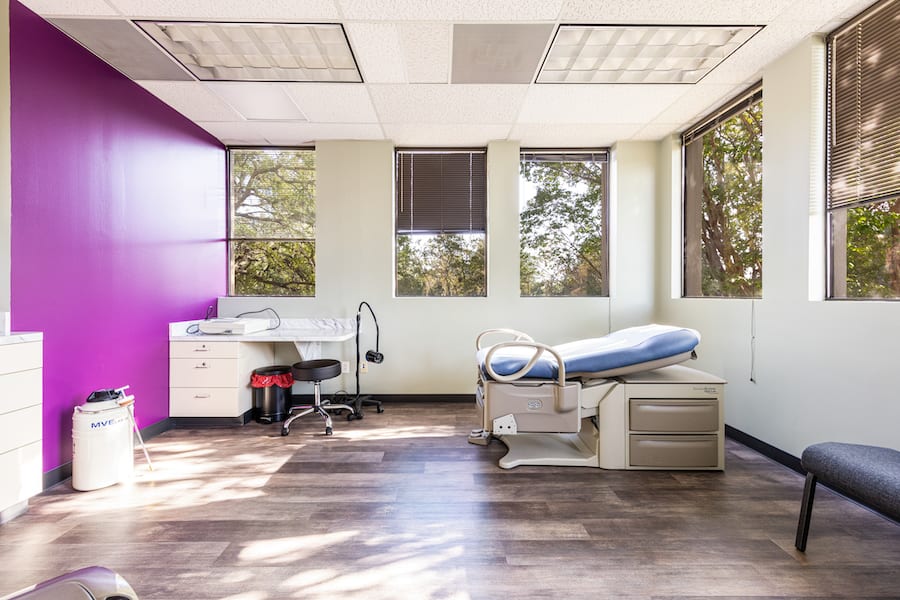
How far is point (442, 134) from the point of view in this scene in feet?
12.8

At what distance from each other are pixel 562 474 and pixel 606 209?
2.87 metres

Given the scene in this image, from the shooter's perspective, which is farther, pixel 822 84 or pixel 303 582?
pixel 822 84

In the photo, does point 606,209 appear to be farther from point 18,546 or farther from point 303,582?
point 18,546

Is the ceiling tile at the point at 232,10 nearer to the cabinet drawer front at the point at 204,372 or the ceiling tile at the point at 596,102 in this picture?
the ceiling tile at the point at 596,102

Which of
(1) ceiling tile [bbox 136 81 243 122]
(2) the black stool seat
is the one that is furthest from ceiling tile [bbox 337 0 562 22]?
(2) the black stool seat

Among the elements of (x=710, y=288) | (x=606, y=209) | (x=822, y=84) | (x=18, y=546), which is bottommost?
(x=18, y=546)

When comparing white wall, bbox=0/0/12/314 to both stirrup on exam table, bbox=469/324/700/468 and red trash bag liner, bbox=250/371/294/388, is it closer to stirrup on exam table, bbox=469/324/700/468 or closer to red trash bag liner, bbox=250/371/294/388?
red trash bag liner, bbox=250/371/294/388

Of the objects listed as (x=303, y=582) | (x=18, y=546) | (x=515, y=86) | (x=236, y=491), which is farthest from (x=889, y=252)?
(x=18, y=546)

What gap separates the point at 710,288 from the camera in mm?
3541

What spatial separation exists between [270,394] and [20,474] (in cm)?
168

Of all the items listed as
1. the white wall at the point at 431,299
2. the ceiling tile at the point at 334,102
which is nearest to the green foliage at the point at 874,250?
the white wall at the point at 431,299

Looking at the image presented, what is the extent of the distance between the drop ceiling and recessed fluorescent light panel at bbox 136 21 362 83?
67 mm

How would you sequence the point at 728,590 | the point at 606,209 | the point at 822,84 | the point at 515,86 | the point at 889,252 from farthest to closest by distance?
the point at 606,209
the point at 515,86
the point at 822,84
the point at 889,252
the point at 728,590

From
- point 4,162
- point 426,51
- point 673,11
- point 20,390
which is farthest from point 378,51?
point 20,390
